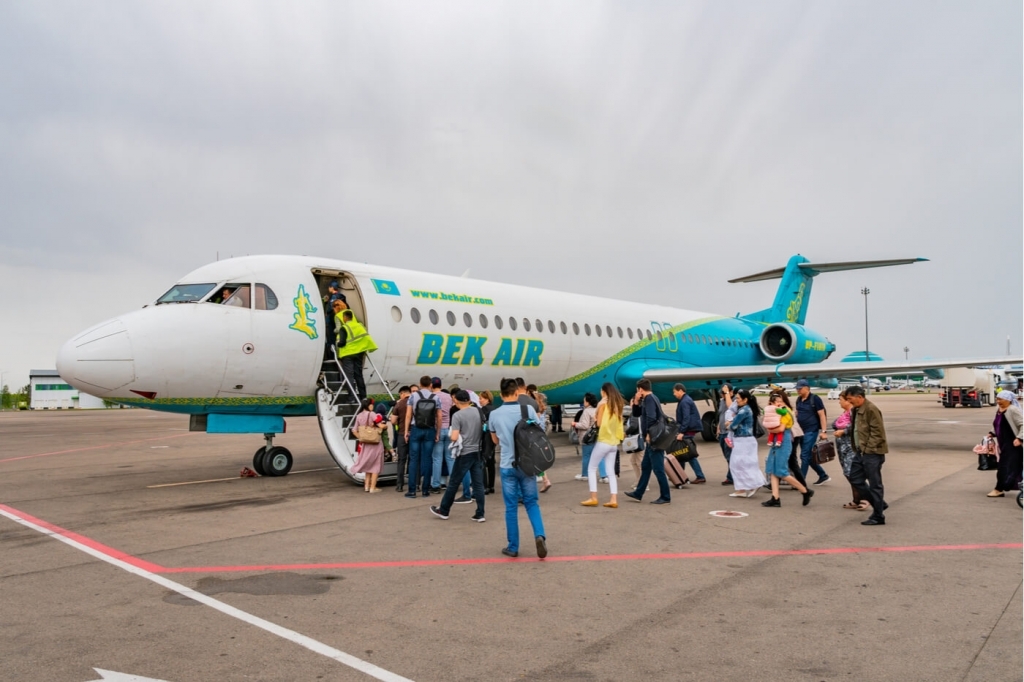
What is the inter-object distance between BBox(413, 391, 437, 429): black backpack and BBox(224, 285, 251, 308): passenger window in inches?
142

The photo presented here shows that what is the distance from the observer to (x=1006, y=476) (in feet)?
33.4

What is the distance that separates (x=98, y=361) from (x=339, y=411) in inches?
152

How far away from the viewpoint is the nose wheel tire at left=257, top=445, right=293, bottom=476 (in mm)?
12906

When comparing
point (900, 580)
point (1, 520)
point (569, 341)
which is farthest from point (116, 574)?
point (569, 341)

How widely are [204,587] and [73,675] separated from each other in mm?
1765

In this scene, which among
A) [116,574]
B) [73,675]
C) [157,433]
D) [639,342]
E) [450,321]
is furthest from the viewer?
[157,433]

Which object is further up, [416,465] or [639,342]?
[639,342]

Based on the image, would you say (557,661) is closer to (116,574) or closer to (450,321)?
(116,574)

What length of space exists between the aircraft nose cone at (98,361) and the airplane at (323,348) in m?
0.02

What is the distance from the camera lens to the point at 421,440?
10.7m

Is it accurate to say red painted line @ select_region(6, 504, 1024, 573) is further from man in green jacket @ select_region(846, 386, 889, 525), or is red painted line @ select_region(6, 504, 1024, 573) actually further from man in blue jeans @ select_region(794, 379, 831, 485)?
man in blue jeans @ select_region(794, 379, 831, 485)

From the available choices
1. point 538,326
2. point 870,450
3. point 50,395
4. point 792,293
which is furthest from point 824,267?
point 50,395

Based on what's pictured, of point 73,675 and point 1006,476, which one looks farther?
point 1006,476

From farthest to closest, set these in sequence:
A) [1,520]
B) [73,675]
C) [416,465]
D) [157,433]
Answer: [157,433], [416,465], [1,520], [73,675]
